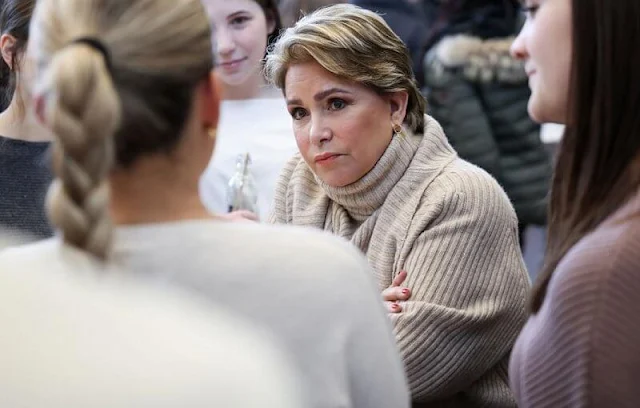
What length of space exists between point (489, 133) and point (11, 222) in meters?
2.58

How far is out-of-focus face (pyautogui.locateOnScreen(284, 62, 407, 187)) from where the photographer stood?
9.11 ft

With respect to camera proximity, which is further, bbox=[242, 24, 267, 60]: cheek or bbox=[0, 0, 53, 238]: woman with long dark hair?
bbox=[242, 24, 267, 60]: cheek

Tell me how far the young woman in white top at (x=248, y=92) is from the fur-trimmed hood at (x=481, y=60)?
1.32 m

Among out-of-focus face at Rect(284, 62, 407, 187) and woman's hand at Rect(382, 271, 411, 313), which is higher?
out-of-focus face at Rect(284, 62, 407, 187)

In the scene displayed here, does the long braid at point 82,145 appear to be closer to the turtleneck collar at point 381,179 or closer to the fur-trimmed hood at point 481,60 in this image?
the turtleneck collar at point 381,179

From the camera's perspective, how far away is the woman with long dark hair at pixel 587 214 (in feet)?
5.67

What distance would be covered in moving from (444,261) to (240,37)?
139cm

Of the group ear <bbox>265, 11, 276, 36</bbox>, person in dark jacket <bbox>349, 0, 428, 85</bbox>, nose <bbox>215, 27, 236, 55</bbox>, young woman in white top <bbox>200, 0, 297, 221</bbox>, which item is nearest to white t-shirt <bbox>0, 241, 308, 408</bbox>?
young woman in white top <bbox>200, 0, 297, 221</bbox>

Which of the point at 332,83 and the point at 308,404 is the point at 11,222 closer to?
the point at 332,83

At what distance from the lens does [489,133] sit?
4867 mm

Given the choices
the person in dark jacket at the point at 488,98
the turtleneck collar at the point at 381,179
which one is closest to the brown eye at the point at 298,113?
the turtleneck collar at the point at 381,179

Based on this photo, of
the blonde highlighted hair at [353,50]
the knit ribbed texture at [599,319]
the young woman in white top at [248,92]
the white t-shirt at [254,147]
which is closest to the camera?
the knit ribbed texture at [599,319]

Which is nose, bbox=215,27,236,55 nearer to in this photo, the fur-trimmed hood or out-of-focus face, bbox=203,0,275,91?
out-of-focus face, bbox=203,0,275,91

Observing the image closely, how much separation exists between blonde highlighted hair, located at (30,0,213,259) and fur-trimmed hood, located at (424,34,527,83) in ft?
11.2
